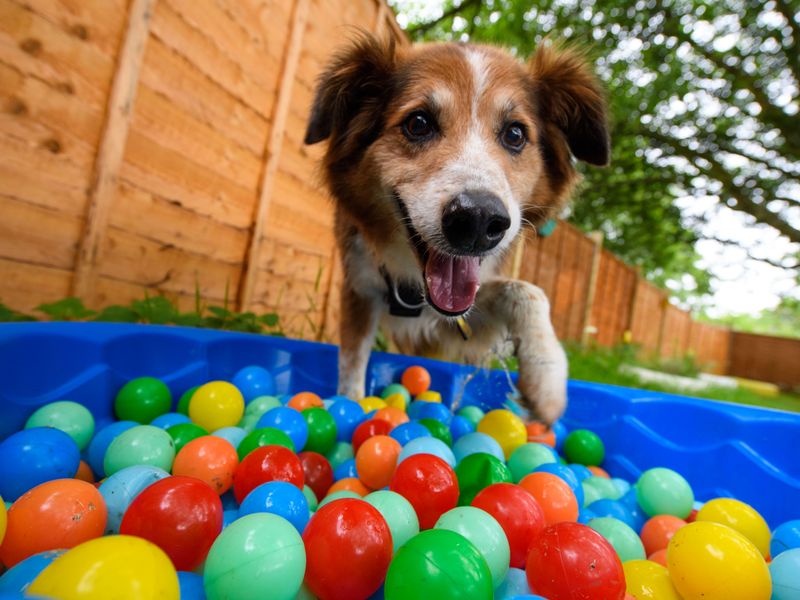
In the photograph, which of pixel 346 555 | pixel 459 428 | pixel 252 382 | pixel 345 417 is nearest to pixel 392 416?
pixel 345 417

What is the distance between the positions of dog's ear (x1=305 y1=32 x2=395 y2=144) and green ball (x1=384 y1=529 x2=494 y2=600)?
1678 millimetres

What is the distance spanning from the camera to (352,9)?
15.6 feet

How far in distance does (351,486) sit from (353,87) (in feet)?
5.38

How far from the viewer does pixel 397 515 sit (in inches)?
44.9

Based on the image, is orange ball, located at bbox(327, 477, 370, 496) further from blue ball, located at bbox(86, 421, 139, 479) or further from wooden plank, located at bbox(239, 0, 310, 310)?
wooden plank, located at bbox(239, 0, 310, 310)

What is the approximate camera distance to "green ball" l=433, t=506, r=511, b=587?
39.7 inches

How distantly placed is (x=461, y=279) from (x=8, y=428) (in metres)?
1.60

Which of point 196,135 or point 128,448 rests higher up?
point 196,135

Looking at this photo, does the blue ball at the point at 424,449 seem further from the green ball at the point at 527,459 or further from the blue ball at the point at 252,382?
the blue ball at the point at 252,382

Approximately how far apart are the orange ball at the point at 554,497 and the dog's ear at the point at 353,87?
4.99ft

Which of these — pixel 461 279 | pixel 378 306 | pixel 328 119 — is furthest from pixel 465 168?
pixel 378 306

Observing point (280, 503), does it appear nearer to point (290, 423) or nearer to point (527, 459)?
point (290, 423)

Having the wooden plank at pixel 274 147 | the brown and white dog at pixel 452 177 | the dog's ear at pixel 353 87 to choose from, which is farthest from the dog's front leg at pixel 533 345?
the wooden plank at pixel 274 147

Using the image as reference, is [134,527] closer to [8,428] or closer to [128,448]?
[128,448]
